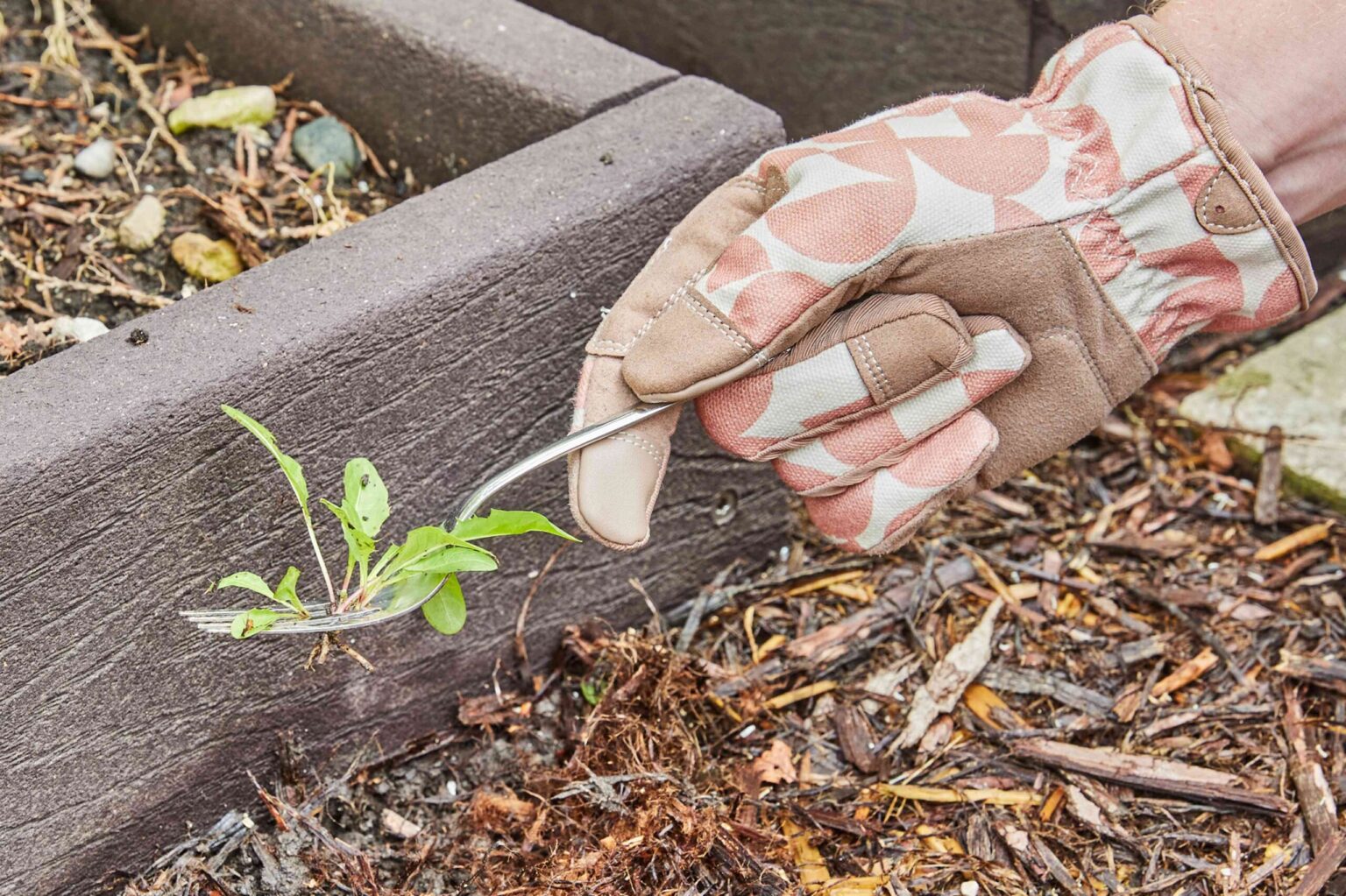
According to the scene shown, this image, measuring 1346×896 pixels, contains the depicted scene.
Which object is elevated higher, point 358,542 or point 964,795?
point 358,542

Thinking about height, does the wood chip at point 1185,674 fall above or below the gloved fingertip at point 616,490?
below

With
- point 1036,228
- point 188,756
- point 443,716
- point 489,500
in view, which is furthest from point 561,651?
point 1036,228

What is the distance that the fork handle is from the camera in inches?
51.5

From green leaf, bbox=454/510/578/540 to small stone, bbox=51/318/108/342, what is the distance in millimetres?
609

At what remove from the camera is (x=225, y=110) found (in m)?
1.95

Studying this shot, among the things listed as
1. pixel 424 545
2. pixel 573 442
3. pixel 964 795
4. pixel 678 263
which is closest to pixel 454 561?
pixel 424 545

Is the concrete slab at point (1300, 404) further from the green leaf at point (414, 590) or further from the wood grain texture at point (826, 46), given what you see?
the green leaf at point (414, 590)

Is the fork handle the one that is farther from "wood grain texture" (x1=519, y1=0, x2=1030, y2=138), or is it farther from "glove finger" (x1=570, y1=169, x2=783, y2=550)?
"wood grain texture" (x1=519, y1=0, x2=1030, y2=138)

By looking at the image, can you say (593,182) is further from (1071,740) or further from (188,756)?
(1071,740)

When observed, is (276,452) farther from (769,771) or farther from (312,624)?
(769,771)

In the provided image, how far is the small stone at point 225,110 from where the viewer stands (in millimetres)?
1945

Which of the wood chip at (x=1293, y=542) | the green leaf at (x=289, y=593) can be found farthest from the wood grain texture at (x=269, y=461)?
the wood chip at (x=1293, y=542)

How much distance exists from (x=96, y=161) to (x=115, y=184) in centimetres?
5

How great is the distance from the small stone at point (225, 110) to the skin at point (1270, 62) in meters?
1.31
